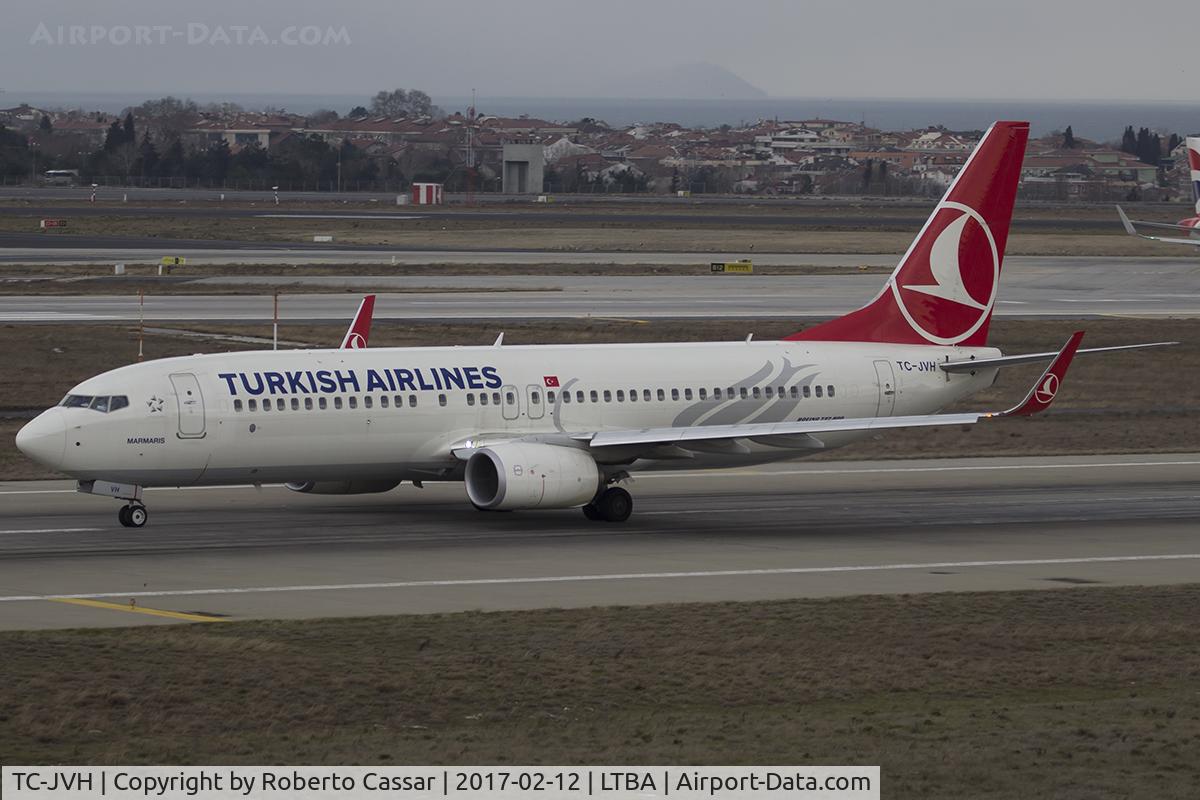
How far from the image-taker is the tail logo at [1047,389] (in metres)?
37.3

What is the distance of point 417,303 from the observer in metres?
83.2

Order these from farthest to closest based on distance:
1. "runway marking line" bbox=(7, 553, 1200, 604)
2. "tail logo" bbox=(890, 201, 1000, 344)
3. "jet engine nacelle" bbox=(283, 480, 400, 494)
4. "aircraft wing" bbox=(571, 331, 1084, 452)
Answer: "tail logo" bbox=(890, 201, 1000, 344), "jet engine nacelle" bbox=(283, 480, 400, 494), "aircraft wing" bbox=(571, 331, 1084, 452), "runway marking line" bbox=(7, 553, 1200, 604)

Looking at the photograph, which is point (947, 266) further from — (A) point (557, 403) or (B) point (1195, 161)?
(B) point (1195, 161)

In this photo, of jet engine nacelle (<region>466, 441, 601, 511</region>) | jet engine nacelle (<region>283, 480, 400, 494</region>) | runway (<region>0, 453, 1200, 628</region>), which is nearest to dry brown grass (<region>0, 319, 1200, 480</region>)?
runway (<region>0, 453, 1200, 628</region>)

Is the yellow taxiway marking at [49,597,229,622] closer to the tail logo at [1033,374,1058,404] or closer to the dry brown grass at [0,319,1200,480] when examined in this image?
the dry brown grass at [0,319,1200,480]

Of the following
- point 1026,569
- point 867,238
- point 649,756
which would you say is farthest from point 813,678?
point 867,238

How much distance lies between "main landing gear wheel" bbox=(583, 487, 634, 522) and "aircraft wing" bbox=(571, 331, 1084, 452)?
1.33 metres

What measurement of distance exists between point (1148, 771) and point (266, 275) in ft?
270

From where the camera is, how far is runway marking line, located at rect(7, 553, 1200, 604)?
30500 millimetres

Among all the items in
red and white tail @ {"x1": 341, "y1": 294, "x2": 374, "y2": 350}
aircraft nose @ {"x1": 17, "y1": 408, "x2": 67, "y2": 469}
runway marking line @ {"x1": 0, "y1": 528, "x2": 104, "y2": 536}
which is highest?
red and white tail @ {"x1": 341, "y1": 294, "x2": 374, "y2": 350}

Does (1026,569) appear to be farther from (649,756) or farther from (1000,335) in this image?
(1000,335)

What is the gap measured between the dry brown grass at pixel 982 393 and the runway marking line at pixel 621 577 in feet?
51.2
